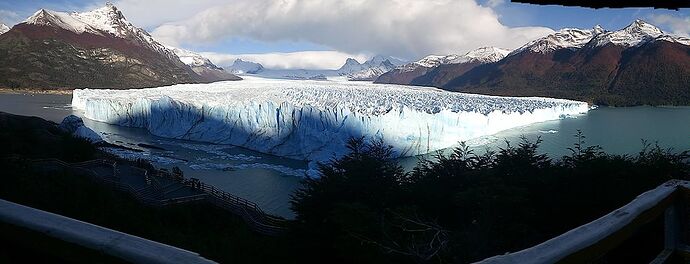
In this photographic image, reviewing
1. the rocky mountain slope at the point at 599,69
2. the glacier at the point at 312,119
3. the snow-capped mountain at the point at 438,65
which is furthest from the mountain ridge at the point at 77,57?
the rocky mountain slope at the point at 599,69

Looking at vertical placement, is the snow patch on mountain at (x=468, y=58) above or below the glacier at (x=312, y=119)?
above

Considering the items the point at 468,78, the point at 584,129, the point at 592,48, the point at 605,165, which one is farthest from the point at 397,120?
the point at 468,78

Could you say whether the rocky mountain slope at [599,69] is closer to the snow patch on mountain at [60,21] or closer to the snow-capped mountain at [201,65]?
the snow-capped mountain at [201,65]

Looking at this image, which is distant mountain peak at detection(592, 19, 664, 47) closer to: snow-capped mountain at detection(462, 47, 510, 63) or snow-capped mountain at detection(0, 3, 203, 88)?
snow-capped mountain at detection(462, 47, 510, 63)

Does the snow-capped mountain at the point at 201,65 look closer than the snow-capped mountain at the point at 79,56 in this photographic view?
No

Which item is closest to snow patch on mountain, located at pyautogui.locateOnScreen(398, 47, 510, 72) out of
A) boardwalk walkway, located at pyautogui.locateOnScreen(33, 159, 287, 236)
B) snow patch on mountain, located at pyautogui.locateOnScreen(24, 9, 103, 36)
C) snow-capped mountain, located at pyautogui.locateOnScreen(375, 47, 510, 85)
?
snow-capped mountain, located at pyautogui.locateOnScreen(375, 47, 510, 85)
